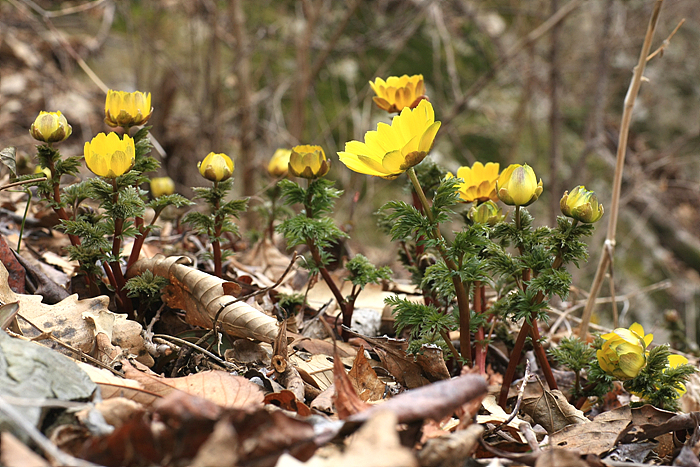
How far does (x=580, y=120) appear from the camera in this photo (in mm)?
7465

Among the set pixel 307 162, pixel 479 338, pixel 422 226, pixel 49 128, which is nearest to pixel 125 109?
pixel 49 128

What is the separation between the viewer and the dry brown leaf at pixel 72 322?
1.30 m

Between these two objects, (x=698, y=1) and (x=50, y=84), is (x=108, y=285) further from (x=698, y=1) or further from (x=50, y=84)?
(x=698, y=1)

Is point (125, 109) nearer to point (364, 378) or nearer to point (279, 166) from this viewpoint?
point (279, 166)

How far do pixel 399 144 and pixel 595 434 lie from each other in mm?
847

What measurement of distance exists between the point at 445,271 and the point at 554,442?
49 cm

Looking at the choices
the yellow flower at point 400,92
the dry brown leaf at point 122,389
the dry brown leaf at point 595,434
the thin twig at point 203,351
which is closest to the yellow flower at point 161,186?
the thin twig at point 203,351

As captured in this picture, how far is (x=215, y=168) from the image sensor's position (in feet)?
4.66

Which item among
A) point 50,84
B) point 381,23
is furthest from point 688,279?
point 50,84

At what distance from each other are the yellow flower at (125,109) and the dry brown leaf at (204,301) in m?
Answer: 0.40

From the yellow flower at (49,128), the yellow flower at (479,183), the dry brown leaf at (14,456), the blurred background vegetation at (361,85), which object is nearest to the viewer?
the dry brown leaf at (14,456)

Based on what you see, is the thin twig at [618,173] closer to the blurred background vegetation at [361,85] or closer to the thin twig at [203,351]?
the thin twig at [203,351]

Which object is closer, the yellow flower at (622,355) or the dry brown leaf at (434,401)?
the dry brown leaf at (434,401)

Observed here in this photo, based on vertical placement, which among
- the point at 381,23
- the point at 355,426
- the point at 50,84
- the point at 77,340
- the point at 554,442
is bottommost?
the point at 554,442
